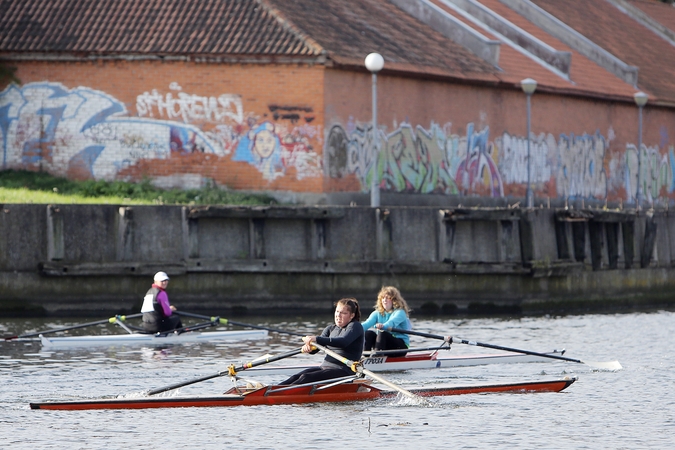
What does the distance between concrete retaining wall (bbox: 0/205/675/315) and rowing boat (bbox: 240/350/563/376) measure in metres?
7.50

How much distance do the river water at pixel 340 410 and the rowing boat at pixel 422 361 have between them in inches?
7.4

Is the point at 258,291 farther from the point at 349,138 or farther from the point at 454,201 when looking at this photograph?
the point at 454,201

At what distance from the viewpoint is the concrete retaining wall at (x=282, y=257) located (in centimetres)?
2872

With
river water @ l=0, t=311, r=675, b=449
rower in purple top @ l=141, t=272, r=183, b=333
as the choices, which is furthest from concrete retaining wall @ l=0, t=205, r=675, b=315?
river water @ l=0, t=311, r=675, b=449

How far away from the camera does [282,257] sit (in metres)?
29.9

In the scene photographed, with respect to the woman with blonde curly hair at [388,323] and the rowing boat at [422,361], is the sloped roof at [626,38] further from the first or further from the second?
the woman with blonde curly hair at [388,323]

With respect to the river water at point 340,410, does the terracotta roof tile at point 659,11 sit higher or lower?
higher

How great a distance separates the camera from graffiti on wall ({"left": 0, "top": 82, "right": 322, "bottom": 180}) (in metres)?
35.2

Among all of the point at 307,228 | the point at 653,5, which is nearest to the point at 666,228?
the point at 307,228

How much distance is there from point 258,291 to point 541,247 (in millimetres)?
7345

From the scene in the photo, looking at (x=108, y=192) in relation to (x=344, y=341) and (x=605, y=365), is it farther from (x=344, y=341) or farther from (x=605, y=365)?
(x=344, y=341)

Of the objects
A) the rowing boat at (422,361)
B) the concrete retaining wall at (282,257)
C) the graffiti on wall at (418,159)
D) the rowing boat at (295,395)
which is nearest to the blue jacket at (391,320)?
the rowing boat at (422,361)

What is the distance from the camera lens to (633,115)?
4991 cm

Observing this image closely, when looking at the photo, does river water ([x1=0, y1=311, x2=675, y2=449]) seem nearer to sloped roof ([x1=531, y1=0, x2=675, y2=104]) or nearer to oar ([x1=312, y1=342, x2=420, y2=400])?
oar ([x1=312, y1=342, x2=420, y2=400])
